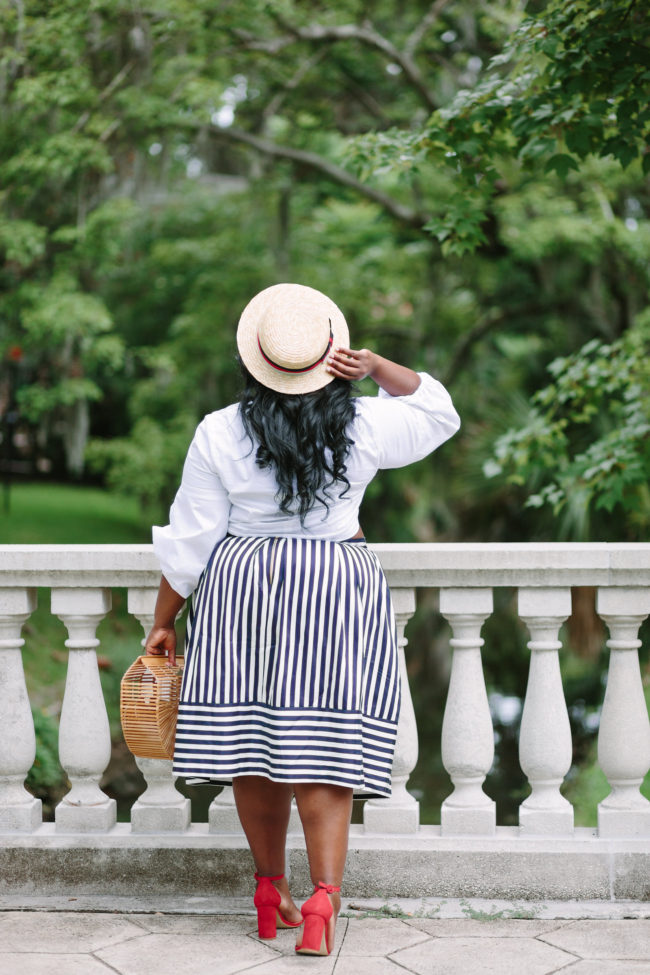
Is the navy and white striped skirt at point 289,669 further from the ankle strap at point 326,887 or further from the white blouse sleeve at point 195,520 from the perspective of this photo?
the ankle strap at point 326,887

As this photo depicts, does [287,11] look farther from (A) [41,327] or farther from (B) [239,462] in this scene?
(B) [239,462]

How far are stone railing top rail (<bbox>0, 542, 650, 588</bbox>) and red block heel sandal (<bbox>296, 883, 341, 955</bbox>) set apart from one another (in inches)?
33.2

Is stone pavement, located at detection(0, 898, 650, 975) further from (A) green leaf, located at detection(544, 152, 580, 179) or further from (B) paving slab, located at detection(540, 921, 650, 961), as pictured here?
(A) green leaf, located at detection(544, 152, 580, 179)

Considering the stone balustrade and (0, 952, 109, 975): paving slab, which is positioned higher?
the stone balustrade

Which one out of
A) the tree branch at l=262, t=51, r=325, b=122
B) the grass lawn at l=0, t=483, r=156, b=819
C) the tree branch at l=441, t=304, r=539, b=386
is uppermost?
the tree branch at l=262, t=51, r=325, b=122

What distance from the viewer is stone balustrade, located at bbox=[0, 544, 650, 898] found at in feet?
9.38

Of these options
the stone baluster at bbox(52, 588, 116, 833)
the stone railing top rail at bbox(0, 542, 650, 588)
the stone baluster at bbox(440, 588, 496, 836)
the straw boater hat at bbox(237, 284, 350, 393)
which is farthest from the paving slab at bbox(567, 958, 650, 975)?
the straw boater hat at bbox(237, 284, 350, 393)

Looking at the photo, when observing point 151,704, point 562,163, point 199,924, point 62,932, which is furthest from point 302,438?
point 562,163

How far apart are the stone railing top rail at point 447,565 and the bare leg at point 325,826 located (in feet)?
2.02

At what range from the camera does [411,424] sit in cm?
261

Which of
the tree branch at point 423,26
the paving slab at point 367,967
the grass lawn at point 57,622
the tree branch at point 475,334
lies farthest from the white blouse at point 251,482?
the tree branch at point 475,334

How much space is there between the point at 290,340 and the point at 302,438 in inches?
9.2

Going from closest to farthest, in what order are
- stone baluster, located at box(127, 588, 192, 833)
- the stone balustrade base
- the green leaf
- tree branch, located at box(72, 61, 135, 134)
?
the stone balustrade base < stone baluster, located at box(127, 588, 192, 833) < the green leaf < tree branch, located at box(72, 61, 135, 134)

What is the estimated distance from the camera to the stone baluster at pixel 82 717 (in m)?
2.95
